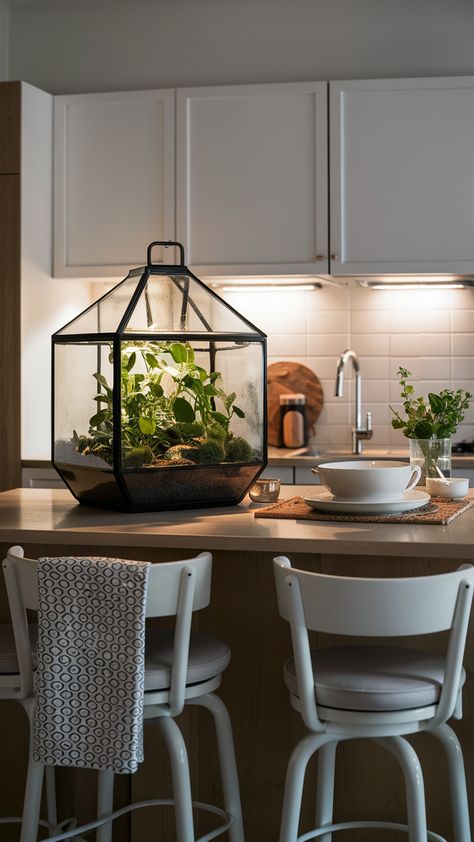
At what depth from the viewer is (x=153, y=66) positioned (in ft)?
14.3

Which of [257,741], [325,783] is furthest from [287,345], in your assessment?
[325,783]

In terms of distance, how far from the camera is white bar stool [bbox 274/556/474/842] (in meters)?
1.72

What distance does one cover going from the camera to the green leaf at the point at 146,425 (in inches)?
91.9

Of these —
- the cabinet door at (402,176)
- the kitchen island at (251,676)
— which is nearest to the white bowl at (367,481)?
the kitchen island at (251,676)

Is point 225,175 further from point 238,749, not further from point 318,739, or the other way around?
point 318,739

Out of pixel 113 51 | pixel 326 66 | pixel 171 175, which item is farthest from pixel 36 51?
pixel 326 66

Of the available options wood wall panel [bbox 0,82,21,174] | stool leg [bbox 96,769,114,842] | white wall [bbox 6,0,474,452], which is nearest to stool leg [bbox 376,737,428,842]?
stool leg [bbox 96,769,114,842]

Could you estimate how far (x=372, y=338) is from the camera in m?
4.33

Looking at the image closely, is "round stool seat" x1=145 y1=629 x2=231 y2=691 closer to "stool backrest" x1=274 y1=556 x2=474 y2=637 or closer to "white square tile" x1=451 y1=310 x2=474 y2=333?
"stool backrest" x1=274 y1=556 x2=474 y2=637

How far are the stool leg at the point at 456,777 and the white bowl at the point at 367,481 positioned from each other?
1.91 feet

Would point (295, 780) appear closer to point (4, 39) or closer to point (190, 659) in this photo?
point (190, 659)

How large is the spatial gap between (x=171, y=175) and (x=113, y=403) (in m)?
2.00

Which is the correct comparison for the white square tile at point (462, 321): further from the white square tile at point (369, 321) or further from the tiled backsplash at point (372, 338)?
the white square tile at point (369, 321)

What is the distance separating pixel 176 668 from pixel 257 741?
0.49m
